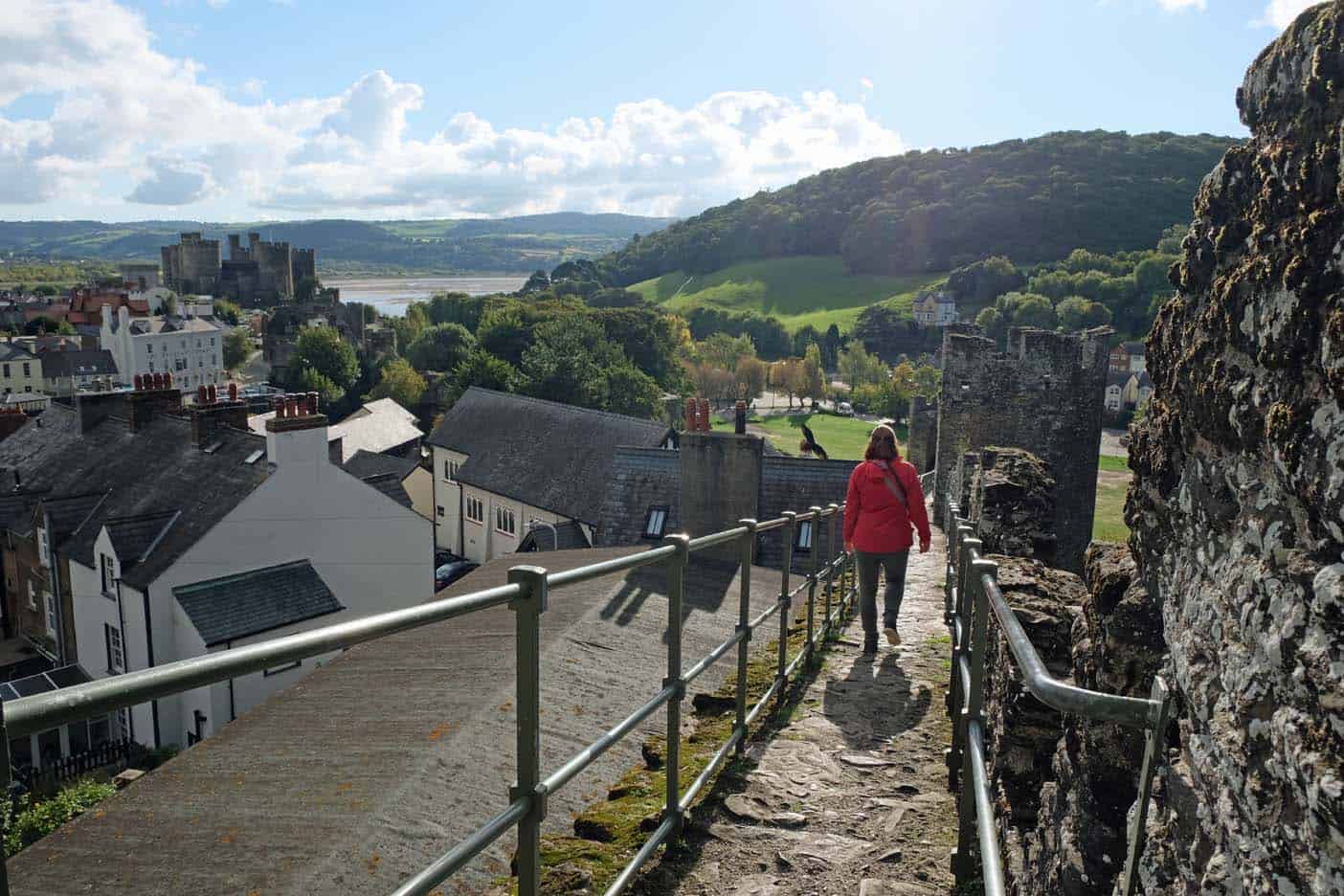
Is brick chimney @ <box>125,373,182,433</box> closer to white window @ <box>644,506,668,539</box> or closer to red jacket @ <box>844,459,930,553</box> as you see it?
white window @ <box>644,506,668,539</box>

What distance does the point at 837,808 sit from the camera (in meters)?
5.05

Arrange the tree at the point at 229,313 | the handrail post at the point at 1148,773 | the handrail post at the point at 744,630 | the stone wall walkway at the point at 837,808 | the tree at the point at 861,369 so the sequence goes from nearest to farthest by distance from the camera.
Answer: the handrail post at the point at 1148,773, the stone wall walkway at the point at 837,808, the handrail post at the point at 744,630, the tree at the point at 861,369, the tree at the point at 229,313

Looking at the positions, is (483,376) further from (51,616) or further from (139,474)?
(51,616)

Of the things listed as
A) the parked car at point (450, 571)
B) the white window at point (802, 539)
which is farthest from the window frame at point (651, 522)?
the parked car at point (450, 571)

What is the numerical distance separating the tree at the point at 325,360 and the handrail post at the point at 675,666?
72.9 meters

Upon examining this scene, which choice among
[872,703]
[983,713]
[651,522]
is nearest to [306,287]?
[651,522]

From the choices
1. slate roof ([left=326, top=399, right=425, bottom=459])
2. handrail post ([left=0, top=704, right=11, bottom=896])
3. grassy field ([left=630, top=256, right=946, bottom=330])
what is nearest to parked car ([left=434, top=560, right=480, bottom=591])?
slate roof ([left=326, top=399, right=425, bottom=459])

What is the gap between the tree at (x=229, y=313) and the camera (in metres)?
113

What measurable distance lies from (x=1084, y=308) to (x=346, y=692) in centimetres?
10671

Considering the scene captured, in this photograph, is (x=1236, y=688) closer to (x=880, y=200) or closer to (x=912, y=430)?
(x=912, y=430)

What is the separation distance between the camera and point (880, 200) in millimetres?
165375

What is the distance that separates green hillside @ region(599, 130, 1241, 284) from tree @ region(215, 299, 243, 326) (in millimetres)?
65473

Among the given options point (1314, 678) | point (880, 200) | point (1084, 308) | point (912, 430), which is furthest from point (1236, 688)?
point (880, 200)

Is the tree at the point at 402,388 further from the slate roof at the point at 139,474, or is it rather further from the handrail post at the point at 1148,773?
the handrail post at the point at 1148,773
